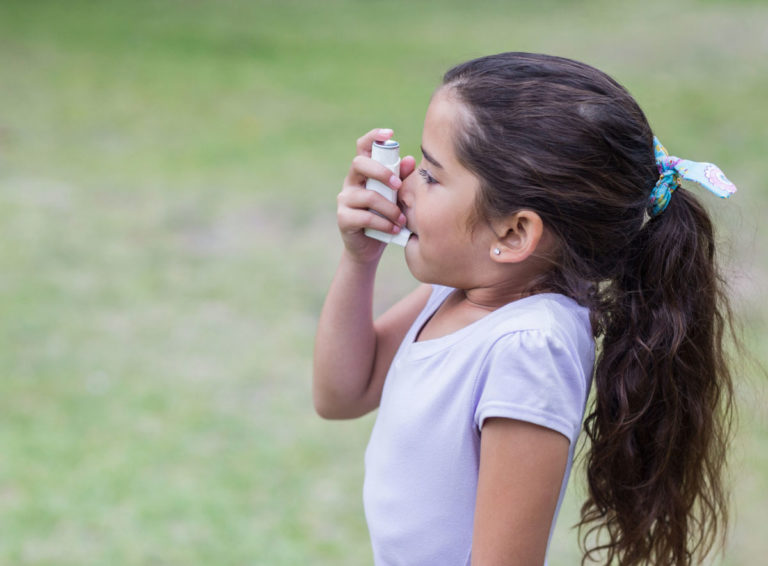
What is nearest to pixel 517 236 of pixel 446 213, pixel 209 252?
pixel 446 213

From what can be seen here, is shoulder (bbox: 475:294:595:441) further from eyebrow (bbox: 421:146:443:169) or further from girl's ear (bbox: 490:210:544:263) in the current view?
eyebrow (bbox: 421:146:443:169)

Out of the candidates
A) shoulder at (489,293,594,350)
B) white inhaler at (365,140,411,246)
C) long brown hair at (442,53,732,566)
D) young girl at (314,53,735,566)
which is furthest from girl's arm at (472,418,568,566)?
white inhaler at (365,140,411,246)

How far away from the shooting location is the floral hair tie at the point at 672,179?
135cm

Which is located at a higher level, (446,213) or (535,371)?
(446,213)

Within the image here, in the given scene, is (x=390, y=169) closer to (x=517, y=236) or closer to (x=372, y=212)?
(x=372, y=212)

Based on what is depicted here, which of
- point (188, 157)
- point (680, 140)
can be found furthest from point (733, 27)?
point (188, 157)

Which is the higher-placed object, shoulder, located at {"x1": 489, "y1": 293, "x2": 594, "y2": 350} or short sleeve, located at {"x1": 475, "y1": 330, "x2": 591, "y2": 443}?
shoulder, located at {"x1": 489, "y1": 293, "x2": 594, "y2": 350}

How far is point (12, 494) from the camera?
316 centimetres

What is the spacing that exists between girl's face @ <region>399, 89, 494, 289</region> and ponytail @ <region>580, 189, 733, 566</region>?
0.70 feet

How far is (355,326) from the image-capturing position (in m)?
1.60

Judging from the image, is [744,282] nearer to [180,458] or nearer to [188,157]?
[180,458]

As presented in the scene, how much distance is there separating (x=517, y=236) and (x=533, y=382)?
0.23 metres

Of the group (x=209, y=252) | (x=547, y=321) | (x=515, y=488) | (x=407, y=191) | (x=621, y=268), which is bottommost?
(x=515, y=488)

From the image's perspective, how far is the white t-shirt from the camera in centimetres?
120
